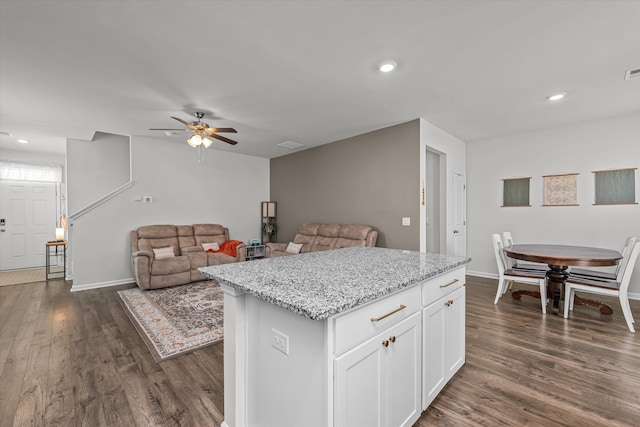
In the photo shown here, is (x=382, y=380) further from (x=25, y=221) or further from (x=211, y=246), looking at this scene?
(x=25, y=221)

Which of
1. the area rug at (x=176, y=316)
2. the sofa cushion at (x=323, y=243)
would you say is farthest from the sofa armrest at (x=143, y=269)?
the sofa cushion at (x=323, y=243)

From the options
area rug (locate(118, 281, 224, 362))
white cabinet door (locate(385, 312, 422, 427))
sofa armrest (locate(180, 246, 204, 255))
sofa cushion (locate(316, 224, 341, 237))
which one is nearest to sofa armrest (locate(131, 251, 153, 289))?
area rug (locate(118, 281, 224, 362))

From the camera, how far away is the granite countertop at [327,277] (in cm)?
108

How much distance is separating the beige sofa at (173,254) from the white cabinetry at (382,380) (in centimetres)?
383

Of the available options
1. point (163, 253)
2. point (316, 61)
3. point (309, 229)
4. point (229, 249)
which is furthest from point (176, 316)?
point (316, 61)

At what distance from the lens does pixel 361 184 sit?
191 inches

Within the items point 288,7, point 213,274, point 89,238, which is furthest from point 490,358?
point 89,238

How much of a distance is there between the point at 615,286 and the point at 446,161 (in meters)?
2.65

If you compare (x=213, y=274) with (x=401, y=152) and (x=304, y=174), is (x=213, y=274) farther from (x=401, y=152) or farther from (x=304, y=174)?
(x=304, y=174)

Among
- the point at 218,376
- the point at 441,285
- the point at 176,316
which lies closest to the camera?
the point at 441,285

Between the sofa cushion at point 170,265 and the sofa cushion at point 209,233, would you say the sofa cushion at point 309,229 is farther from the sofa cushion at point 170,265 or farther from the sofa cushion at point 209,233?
the sofa cushion at point 170,265

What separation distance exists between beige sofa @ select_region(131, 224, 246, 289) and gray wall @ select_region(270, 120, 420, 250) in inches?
69.2

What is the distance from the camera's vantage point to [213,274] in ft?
4.95

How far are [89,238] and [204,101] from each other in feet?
11.0
